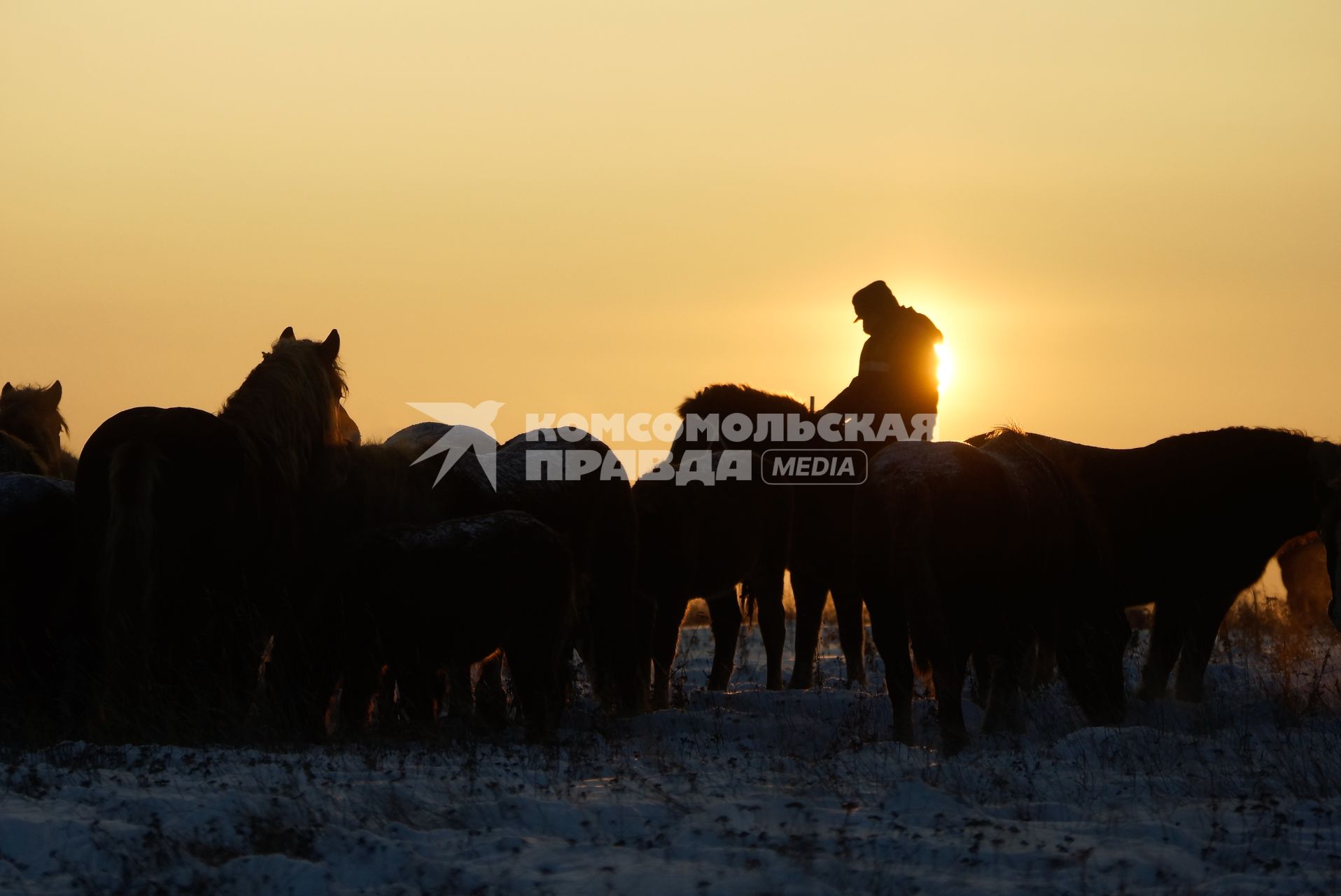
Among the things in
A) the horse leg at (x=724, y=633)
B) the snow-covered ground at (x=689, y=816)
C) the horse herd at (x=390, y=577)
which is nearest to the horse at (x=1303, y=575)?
the horse herd at (x=390, y=577)

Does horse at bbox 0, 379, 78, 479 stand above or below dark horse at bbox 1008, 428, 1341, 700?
above

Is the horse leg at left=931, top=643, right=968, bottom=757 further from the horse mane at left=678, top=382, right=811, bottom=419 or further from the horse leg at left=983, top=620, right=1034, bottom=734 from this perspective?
the horse mane at left=678, top=382, right=811, bottom=419

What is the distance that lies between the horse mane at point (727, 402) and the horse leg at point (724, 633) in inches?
56.8

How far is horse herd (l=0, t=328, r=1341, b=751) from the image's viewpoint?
7.93m

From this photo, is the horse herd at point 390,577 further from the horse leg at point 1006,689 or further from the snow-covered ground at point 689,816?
the snow-covered ground at point 689,816

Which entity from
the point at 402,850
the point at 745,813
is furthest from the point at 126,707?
the point at 745,813

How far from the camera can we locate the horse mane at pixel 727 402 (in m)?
12.2

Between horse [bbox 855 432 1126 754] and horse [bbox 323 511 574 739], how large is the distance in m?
1.77

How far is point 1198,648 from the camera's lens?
10234mm

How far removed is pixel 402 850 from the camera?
5.47 m

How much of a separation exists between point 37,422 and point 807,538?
6180 millimetres

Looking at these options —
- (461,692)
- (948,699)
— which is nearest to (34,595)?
(461,692)

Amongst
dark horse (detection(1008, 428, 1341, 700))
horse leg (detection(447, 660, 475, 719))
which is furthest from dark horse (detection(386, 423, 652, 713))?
dark horse (detection(1008, 428, 1341, 700))

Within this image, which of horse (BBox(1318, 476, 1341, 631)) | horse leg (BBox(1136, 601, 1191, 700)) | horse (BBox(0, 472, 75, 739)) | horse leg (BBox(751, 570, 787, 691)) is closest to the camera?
horse (BBox(0, 472, 75, 739))
